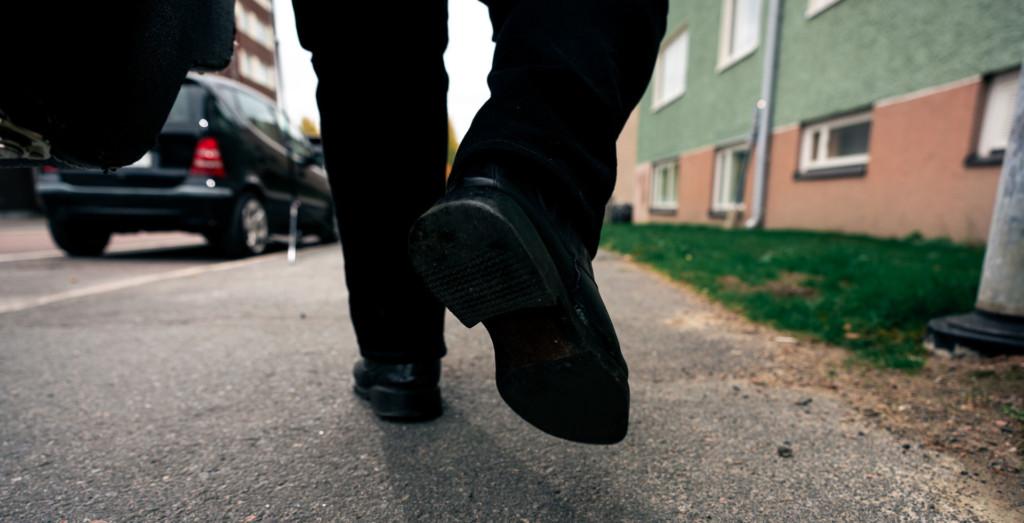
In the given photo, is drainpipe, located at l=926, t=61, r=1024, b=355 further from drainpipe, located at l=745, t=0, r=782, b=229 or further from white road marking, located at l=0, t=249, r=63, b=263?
drainpipe, located at l=745, t=0, r=782, b=229

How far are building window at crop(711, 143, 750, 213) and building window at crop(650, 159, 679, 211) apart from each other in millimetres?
1838

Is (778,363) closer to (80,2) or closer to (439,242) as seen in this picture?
(439,242)

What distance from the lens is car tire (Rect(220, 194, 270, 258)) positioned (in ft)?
13.4

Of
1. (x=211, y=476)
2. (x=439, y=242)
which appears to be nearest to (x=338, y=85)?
(x=439, y=242)

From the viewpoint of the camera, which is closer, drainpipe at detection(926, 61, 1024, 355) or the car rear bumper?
drainpipe at detection(926, 61, 1024, 355)

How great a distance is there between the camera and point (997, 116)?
411 centimetres

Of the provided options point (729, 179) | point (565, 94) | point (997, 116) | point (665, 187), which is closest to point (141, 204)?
point (565, 94)

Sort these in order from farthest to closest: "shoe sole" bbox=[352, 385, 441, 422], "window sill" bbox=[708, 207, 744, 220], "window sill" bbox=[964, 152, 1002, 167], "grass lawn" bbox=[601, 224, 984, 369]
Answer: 1. "window sill" bbox=[708, 207, 744, 220]
2. "window sill" bbox=[964, 152, 1002, 167]
3. "grass lawn" bbox=[601, 224, 984, 369]
4. "shoe sole" bbox=[352, 385, 441, 422]

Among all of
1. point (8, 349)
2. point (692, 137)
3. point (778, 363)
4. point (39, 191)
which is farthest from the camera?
point (692, 137)

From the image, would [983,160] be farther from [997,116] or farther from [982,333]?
[982,333]

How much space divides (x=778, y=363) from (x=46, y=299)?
321cm

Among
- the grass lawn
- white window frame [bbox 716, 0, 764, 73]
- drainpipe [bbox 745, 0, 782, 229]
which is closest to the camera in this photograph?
the grass lawn

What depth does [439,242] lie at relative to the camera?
2.07ft

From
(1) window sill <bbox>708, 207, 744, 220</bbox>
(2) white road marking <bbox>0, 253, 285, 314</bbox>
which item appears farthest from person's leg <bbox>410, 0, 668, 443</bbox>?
(1) window sill <bbox>708, 207, 744, 220</bbox>
